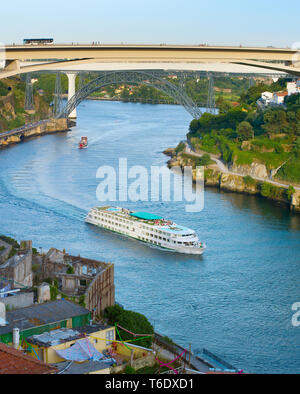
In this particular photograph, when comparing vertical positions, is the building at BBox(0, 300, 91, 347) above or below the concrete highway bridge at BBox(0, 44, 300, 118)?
below

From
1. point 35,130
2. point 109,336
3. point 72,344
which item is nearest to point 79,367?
point 72,344

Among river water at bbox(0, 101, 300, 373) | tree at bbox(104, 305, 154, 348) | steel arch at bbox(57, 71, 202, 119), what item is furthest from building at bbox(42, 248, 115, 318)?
steel arch at bbox(57, 71, 202, 119)

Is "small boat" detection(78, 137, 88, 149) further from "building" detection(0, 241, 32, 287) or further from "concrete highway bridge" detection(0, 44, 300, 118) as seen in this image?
"building" detection(0, 241, 32, 287)

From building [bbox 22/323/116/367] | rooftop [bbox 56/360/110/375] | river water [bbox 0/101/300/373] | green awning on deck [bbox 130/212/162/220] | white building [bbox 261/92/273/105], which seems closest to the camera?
rooftop [bbox 56/360/110/375]

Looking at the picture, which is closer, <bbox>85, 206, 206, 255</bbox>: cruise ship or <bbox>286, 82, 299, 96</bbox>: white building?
<bbox>85, 206, 206, 255</bbox>: cruise ship
